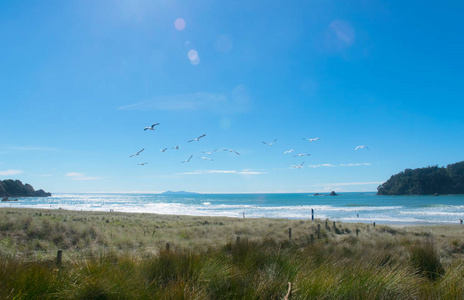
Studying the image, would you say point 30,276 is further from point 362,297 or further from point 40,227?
point 40,227

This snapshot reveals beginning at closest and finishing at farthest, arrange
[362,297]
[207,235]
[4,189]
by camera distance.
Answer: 1. [362,297]
2. [207,235]
3. [4,189]

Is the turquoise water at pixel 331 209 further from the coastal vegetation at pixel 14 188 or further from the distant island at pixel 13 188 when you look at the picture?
the coastal vegetation at pixel 14 188

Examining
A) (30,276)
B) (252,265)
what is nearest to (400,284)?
(252,265)

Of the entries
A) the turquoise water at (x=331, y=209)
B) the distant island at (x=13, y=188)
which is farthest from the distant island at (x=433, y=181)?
the distant island at (x=13, y=188)

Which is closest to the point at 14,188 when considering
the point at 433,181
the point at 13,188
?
the point at 13,188

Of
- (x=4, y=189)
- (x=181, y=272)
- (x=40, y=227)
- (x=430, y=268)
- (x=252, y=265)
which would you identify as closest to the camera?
(x=181, y=272)

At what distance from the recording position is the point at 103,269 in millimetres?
4262

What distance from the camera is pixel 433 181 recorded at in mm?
173625

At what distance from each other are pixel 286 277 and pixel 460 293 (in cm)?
193

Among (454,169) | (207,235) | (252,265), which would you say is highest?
(454,169)

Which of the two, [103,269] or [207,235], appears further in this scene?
[207,235]

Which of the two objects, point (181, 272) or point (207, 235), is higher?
point (181, 272)

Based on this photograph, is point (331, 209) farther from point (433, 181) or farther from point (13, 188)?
point (13, 188)

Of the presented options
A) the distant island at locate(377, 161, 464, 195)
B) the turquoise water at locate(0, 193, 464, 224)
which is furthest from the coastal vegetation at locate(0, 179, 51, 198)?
the distant island at locate(377, 161, 464, 195)
